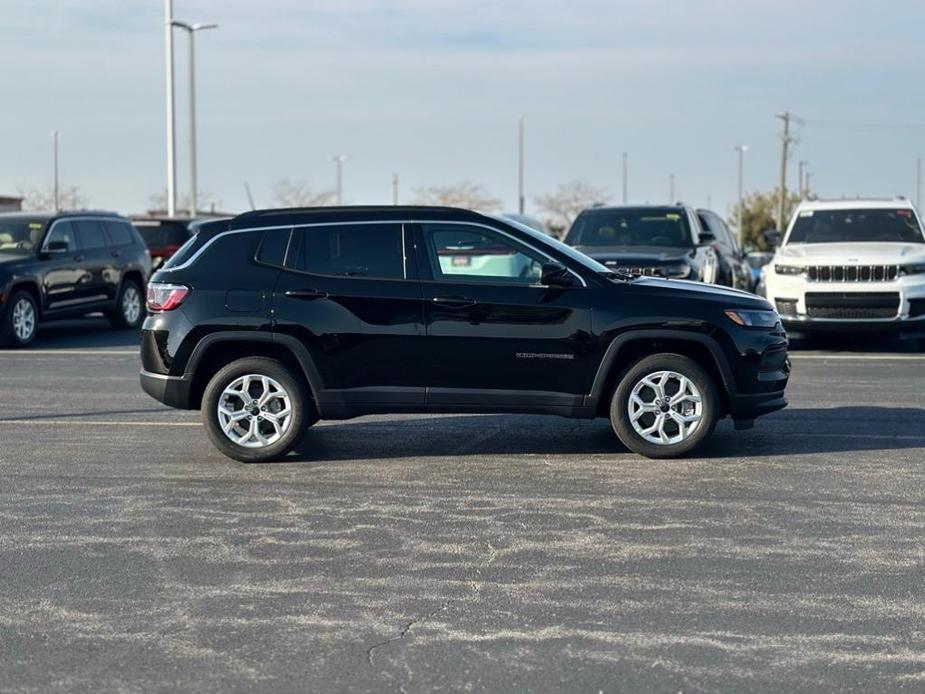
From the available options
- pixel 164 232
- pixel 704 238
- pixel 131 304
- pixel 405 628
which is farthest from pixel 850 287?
pixel 164 232

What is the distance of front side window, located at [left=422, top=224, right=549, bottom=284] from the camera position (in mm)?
9500

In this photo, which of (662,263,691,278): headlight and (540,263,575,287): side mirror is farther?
(662,263,691,278): headlight

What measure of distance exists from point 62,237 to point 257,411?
36.8 feet

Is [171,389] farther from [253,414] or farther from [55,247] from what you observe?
[55,247]

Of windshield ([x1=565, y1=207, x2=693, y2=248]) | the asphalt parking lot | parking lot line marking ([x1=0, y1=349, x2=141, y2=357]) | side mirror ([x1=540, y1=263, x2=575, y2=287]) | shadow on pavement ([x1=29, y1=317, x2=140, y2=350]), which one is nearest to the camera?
the asphalt parking lot

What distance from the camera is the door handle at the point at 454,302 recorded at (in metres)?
9.42

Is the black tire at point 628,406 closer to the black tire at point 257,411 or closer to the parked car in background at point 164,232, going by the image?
the black tire at point 257,411

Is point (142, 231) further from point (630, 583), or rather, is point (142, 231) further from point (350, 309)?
point (630, 583)

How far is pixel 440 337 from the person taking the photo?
9.45 meters

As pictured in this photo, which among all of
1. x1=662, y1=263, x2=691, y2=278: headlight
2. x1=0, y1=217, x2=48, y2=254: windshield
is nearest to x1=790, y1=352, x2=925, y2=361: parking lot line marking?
x1=662, y1=263, x2=691, y2=278: headlight

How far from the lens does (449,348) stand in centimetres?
945

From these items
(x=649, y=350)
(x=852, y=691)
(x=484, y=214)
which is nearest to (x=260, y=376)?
(x=484, y=214)

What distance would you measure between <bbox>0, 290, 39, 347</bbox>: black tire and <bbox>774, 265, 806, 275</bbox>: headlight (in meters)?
9.82

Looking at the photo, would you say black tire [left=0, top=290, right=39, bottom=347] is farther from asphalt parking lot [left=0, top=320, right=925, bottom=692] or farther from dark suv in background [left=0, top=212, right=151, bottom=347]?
asphalt parking lot [left=0, top=320, right=925, bottom=692]
